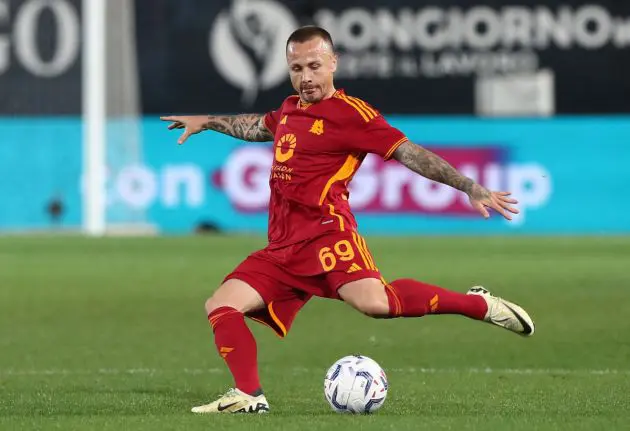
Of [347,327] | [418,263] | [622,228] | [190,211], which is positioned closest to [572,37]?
[622,228]

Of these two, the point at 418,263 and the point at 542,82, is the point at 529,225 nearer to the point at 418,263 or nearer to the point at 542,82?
the point at 542,82

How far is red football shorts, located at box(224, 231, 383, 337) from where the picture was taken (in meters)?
6.64

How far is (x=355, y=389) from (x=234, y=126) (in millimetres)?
1677

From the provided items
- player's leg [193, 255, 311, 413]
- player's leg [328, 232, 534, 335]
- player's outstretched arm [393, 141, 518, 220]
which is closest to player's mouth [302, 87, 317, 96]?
player's outstretched arm [393, 141, 518, 220]

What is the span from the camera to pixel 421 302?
6.70m

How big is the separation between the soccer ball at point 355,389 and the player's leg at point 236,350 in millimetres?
300

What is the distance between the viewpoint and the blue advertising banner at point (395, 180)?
22.3 m

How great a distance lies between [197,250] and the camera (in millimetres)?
19156

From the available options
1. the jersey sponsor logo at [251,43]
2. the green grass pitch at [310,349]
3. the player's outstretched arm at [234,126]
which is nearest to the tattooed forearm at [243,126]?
the player's outstretched arm at [234,126]

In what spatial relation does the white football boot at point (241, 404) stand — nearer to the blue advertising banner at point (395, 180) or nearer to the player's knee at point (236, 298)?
the player's knee at point (236, 298)

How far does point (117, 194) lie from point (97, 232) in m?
0.67

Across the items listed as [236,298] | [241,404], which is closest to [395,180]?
[236,298]

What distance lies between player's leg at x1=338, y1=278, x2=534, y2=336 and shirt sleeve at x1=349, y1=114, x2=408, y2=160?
58 centimetres

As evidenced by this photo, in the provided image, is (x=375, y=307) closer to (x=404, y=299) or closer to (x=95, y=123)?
(x=404, y=299)
